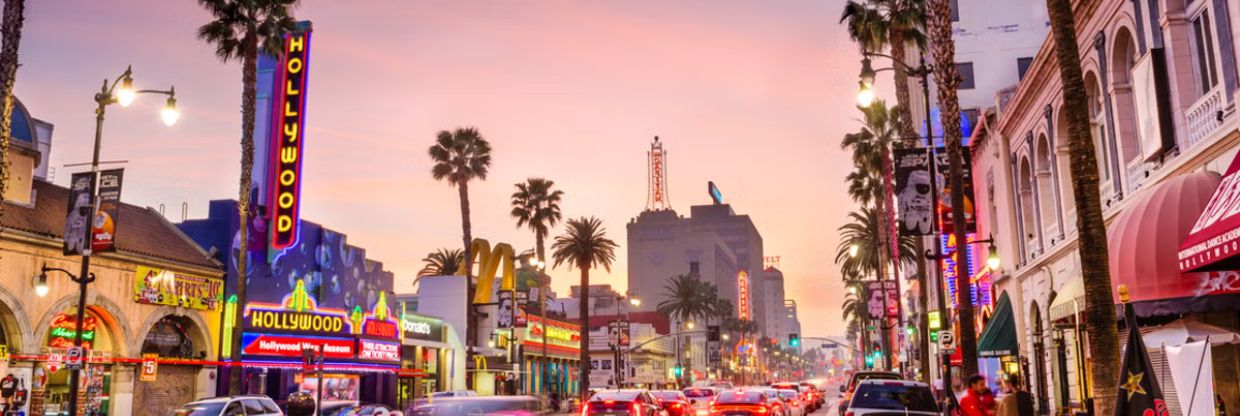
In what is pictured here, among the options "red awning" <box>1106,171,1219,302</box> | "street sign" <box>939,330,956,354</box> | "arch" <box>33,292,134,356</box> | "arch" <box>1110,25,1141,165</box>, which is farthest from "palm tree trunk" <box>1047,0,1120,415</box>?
"arch" <box>33,292,134,356</box>

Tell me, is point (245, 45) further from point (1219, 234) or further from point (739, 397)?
point (1219, 234)

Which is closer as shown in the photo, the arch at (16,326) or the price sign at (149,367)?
the arch at (16,326)

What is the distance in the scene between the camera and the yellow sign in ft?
111

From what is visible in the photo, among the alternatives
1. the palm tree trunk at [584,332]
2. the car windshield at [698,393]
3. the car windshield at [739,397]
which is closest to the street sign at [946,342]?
the car windshield at [739,397]

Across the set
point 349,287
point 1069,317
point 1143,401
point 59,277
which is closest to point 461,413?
point 1143,401

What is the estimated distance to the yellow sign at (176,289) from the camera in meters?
33.9

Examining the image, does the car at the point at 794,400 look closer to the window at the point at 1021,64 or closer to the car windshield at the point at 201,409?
the window at the point at 1021,64

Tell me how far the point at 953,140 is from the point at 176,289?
28211 millimetres

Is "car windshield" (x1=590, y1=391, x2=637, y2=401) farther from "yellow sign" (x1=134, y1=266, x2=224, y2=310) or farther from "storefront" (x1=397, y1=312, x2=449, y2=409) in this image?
"storefront" (x1=397, y1=312, x2=449, y2=409)

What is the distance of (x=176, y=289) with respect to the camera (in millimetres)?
35469

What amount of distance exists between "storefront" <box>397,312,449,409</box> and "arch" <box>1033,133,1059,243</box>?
3277cm

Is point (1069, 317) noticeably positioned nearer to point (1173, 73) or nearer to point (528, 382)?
point (1173, 73)

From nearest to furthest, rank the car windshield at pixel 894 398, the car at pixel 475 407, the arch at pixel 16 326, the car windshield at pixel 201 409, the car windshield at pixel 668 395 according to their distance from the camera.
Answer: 1. the car at pixel 475 407
2. the car windshield at pixel 894 398
3. the car windshield at pixel 201 409
4. the arch at pixel 16 326
5. the car windshield at pixel 668 395

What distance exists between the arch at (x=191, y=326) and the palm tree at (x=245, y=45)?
2.66 m
